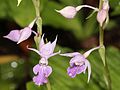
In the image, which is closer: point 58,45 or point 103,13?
point 103,13

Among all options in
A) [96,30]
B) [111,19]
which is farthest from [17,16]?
[111,19]

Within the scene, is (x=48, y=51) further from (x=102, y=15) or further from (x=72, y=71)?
(x=102, y=15)

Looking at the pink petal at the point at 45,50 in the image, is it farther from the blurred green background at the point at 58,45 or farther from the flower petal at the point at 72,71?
the blurred green background at the point at 58,45

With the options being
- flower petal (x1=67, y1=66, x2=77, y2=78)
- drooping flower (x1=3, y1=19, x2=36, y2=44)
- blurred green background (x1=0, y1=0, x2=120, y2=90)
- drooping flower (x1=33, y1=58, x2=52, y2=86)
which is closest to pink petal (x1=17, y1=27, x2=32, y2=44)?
drooping flower (x1=3, y1=19, x2=36, y2=44)

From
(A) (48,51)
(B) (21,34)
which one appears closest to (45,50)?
(A) (48,51)

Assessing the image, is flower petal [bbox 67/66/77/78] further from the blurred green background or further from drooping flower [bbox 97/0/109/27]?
the blurred green background

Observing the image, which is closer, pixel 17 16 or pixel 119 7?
pixel 119 7

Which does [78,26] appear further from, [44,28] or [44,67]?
[44,67]

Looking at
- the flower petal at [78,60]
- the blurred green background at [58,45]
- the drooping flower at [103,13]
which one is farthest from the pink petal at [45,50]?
the blurred green background at [58,45]
